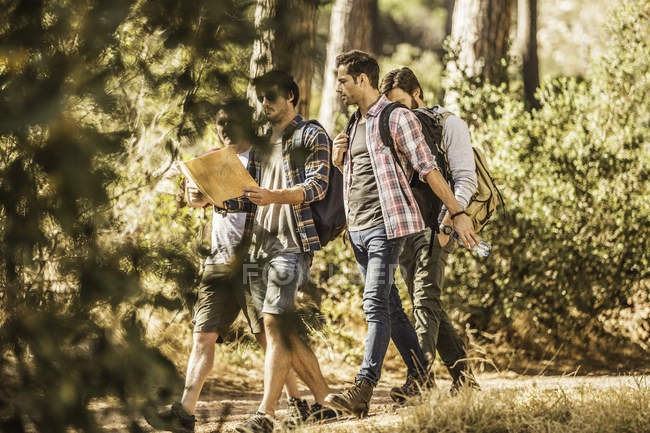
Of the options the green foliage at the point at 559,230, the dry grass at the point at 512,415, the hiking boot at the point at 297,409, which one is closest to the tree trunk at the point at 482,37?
the green foliage at the point at 559,230

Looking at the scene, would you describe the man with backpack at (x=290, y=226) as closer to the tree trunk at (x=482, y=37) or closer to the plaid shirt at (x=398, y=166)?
the plaid shirt at (x=398, y=166)

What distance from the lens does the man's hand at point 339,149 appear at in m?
5.31

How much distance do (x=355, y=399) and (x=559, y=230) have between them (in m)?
3.24

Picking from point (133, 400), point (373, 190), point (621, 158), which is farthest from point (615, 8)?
point (133, 400)

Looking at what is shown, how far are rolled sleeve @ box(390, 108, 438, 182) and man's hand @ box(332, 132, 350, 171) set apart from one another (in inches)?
12.0

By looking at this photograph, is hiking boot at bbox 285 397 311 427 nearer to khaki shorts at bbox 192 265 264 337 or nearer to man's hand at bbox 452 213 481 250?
man's hand at bbox 452 213 481 250

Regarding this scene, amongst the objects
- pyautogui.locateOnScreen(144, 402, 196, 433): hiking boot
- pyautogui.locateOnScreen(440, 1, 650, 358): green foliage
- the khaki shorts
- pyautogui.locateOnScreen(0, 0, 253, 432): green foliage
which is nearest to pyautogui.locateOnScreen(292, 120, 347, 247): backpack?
the khaki shorts

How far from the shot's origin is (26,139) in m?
2.33

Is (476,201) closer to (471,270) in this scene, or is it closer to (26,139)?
(471,270)

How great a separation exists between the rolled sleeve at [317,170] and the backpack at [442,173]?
34 centimetres

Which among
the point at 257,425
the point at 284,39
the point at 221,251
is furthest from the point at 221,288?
the point at 257,425

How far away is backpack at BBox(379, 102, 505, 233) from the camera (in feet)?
17.1

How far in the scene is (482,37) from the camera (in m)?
9.27

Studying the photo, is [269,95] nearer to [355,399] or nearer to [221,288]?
[221,288]
